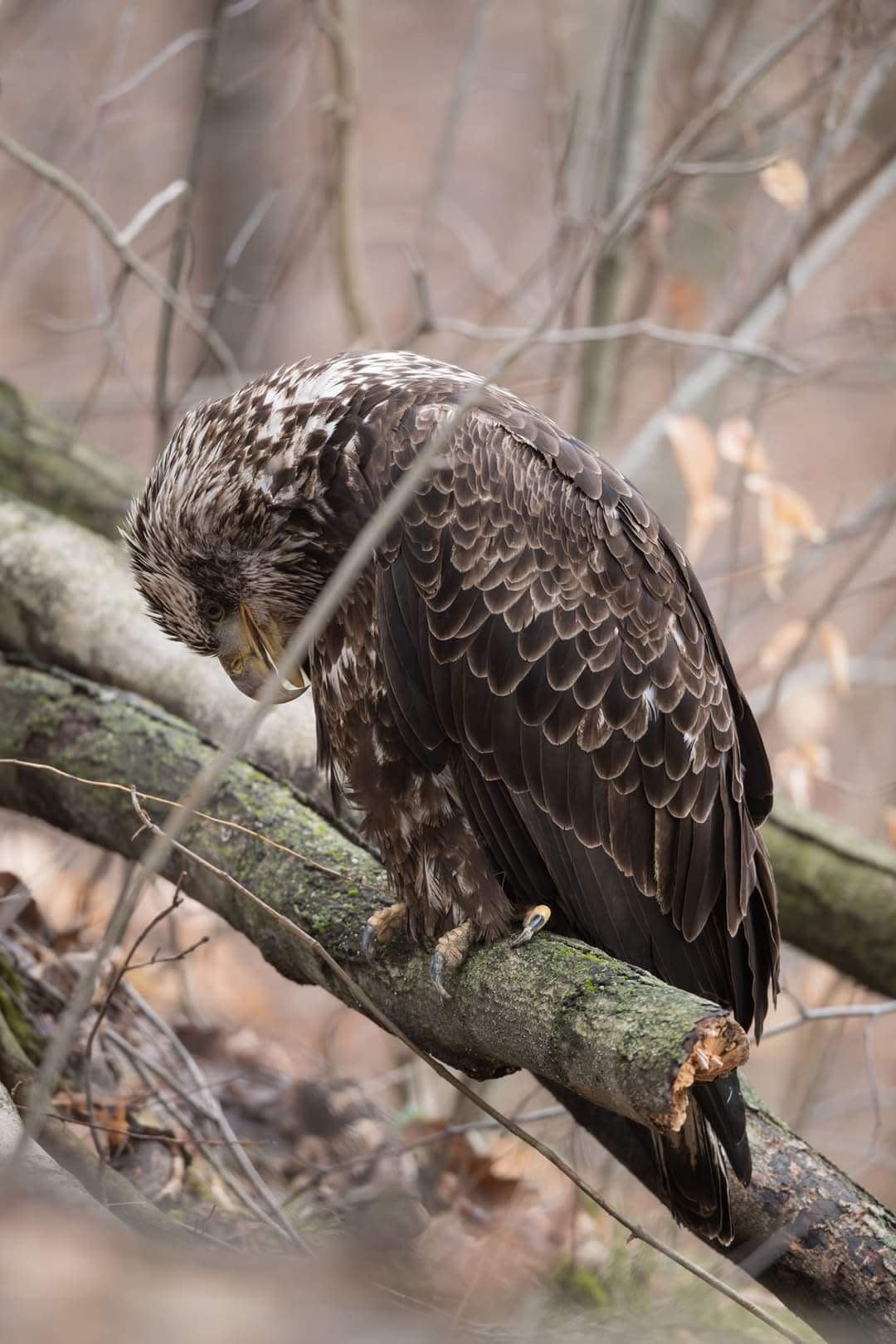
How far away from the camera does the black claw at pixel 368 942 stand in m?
2.94

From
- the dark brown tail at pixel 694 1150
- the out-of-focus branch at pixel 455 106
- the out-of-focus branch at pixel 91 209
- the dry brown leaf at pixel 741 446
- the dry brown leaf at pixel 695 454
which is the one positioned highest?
the out-of-focus branch at pixel 455 106

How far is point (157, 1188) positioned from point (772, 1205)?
1579 mm

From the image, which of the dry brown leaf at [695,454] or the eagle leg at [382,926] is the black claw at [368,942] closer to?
the eagle leg at [382,926]

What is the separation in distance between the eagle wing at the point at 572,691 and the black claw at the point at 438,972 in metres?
0.30

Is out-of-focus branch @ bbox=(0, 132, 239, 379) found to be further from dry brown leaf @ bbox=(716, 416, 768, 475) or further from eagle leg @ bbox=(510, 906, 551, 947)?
eagle leg @ bbox=(510, 906, 551, 947)

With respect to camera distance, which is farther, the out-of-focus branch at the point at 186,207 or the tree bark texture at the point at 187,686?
the out-of-focus branch at the point at 186,207

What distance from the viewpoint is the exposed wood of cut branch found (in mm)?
2010

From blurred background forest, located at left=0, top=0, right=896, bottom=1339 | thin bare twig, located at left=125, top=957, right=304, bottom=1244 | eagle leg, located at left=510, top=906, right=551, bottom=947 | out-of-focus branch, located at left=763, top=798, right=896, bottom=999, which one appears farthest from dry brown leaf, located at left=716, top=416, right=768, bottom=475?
thin bare twig, located at left=125, top=957, right=304, bottom=1244

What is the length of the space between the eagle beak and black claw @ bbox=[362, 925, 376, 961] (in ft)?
2.23

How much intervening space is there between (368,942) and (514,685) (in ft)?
2.34

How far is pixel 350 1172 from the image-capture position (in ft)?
13.9

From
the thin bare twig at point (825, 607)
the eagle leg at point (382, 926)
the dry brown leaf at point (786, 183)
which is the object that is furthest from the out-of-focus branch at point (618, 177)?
the eagle leg at point (382, 926)

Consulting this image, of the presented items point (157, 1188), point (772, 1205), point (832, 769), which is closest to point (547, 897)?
point (772, 1205)

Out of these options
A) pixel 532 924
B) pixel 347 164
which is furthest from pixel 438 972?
pixel 347 164
